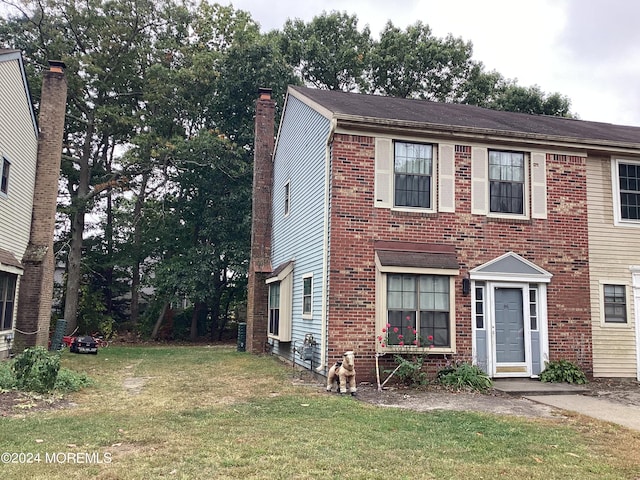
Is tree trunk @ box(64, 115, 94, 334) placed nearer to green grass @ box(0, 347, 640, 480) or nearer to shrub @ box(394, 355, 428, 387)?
green grass @ box(0, 347, 640, 480)

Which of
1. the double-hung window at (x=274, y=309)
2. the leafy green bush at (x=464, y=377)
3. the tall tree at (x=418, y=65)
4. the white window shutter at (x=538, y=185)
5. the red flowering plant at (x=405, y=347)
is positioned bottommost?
the leafy green bush at (x=464, y=377)

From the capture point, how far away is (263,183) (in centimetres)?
1886

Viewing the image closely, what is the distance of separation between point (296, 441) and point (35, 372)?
17.8ft

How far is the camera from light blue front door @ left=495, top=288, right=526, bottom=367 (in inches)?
440

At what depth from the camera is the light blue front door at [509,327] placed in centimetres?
1119

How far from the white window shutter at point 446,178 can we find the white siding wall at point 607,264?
336cm

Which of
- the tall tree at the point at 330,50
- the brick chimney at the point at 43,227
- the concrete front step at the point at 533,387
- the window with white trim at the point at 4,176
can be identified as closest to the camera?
the concrete front step at the point at 533,387

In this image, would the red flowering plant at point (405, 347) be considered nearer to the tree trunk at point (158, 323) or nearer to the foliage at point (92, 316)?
the tree trunk at point (158, 323)

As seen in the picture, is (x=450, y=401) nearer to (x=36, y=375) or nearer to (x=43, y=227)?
(x=36, y=375)

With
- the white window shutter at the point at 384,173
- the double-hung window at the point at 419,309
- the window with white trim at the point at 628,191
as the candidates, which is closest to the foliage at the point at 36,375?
the double-hung window at the point at 419,309

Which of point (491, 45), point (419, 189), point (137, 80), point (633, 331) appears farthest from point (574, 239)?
point (491, 45)

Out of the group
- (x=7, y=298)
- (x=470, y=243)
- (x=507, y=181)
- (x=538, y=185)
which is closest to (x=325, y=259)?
(x=470, y=243)

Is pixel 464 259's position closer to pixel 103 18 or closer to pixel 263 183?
pixel 263 183

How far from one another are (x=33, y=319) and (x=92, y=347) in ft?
7.47
